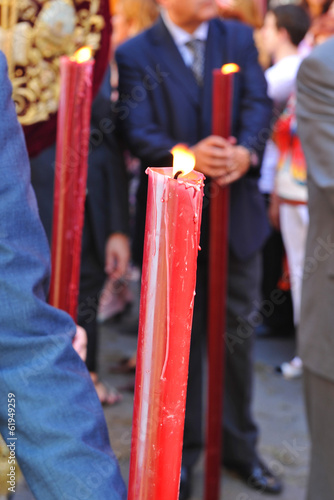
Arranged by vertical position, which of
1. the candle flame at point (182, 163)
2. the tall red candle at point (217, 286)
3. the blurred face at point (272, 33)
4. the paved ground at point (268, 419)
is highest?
the blurred face at point (272, 33)

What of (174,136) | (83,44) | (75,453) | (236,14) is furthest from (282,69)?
(75,453)

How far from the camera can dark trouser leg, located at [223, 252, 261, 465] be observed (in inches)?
98.0

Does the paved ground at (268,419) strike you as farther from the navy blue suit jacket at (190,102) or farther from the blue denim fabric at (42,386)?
the blue denim fabric at (42,386)

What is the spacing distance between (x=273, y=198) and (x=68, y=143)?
277 cm

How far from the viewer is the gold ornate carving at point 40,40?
60.7 inches

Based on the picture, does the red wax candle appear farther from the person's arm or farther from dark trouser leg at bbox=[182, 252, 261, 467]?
dark trouser leg at bbox=[182, 252, 261, 467]

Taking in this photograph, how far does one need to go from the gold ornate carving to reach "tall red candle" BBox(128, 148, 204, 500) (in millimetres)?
1102

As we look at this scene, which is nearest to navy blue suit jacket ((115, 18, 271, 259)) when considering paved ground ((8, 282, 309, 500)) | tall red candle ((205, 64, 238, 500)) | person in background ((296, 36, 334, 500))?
tall red candle ((205, 64, 238, 500))

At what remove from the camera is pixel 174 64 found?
7.80 feet

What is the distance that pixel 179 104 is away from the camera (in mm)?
2359

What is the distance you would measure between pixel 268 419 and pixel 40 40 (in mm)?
2031

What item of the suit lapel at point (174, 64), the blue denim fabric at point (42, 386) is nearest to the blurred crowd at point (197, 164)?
the suit lapel at point (174, 64)

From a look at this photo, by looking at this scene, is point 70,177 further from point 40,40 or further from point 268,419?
point 268,419

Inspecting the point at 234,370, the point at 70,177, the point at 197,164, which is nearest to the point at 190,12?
the point at 197,164
